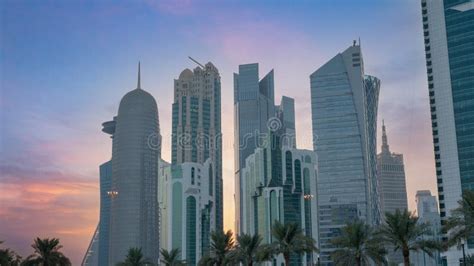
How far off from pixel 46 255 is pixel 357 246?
3355 cm

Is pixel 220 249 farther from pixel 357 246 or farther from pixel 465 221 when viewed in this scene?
pixel 465 221

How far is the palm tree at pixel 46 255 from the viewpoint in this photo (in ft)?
222

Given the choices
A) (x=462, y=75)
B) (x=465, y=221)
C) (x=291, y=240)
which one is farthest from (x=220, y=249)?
(x=462, y=75)

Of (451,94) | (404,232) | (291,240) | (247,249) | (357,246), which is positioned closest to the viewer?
(404,232)

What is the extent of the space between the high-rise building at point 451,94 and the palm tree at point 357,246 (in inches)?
3988

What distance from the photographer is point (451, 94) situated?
526 ft

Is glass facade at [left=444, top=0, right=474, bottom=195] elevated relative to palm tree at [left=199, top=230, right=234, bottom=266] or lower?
elevated

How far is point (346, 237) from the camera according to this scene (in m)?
58.3

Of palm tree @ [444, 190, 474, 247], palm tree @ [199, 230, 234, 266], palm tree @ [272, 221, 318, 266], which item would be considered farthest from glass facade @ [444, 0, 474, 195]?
palm tree @ [444, 190, 474, 247]

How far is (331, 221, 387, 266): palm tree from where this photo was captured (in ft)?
188

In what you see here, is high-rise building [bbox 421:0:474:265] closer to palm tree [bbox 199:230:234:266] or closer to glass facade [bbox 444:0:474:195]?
glass facade [bbox 444:0:474:195]

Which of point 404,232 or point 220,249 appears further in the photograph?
point 220,249

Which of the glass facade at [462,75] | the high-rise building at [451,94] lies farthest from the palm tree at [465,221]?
the glass facade at [462,75]

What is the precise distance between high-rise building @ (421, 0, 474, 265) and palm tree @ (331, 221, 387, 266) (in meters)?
101
